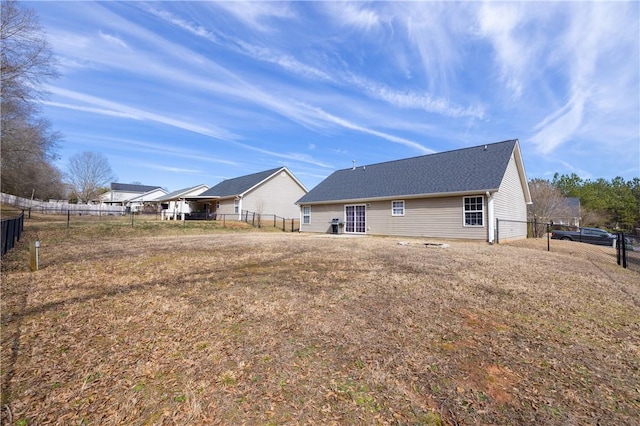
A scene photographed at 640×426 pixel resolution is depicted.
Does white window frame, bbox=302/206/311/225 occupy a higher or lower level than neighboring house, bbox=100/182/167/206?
lower

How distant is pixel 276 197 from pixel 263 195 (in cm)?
147

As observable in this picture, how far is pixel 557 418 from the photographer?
2.13 metres

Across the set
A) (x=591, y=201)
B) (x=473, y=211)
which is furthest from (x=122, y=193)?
(x=591, y=201)

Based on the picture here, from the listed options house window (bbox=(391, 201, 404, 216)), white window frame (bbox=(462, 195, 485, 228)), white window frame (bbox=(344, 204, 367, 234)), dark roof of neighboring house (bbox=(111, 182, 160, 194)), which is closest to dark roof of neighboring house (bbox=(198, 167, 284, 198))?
white window frame (bbox=(344, 204, 367, 234))

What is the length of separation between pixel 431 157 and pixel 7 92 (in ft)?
91.0

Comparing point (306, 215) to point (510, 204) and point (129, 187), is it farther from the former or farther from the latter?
point (129, 187)

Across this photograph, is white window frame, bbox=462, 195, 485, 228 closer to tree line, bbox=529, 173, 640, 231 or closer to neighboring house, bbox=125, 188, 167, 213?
tree line, bbox=529, 173, 640, 231

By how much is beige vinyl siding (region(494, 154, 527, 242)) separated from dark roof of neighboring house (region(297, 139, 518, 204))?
874 mm

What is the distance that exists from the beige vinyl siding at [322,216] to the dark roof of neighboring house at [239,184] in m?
7.42

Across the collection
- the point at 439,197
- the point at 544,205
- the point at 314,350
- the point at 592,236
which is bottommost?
the point at 314,350

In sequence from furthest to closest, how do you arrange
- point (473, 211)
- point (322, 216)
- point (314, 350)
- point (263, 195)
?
1. point (263, 195)
2. point (322, 216)
3. point (473, 211)
4. point (314, 350)

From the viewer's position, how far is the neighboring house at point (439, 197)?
1445 cm

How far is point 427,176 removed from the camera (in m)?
17.4

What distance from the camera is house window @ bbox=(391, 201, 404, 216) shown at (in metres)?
17.2
